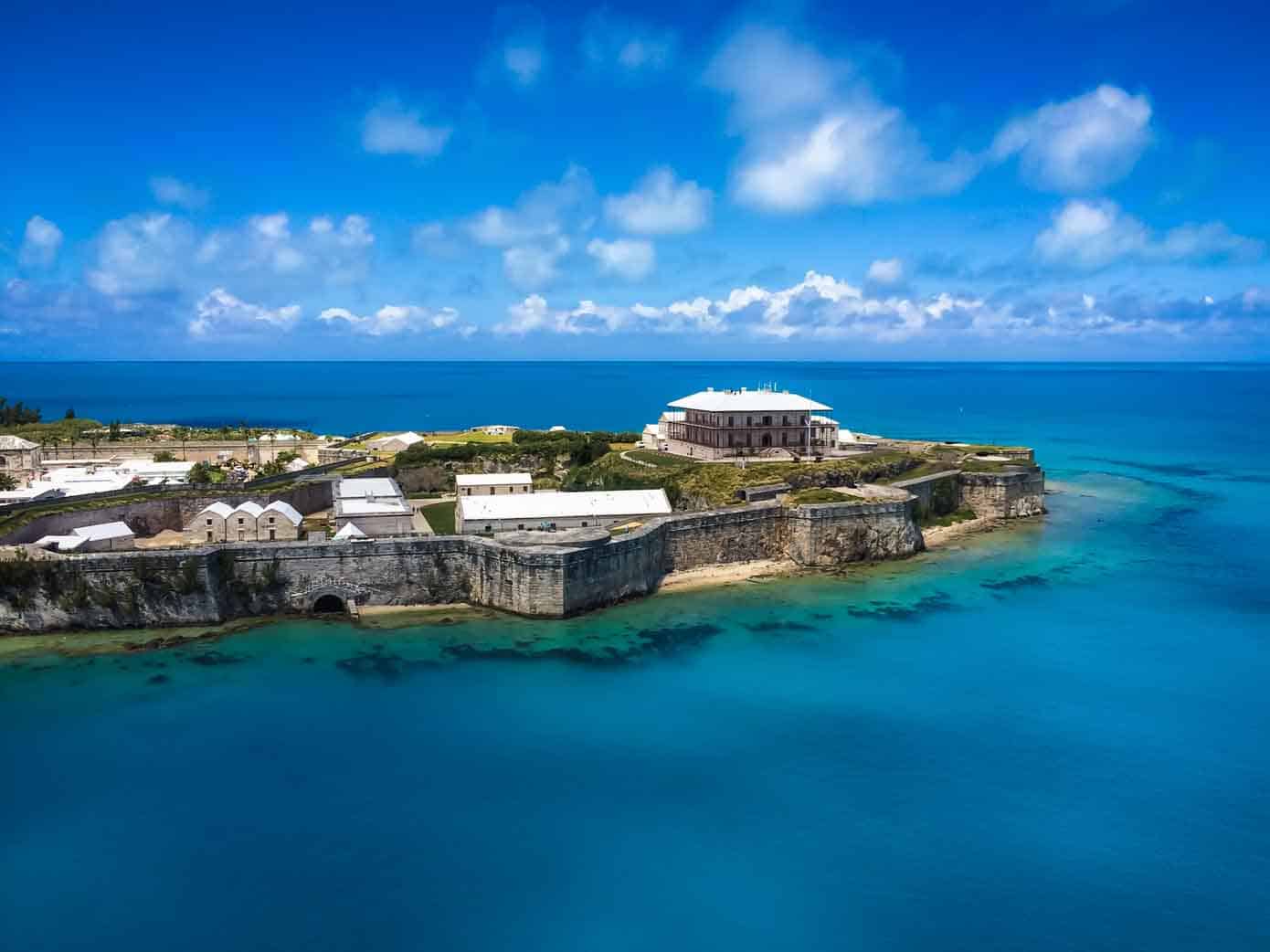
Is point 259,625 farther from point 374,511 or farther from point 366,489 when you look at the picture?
point 366,489

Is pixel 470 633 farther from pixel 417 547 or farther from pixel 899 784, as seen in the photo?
pixel 899 784

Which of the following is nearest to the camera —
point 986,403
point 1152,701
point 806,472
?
point 1152,701

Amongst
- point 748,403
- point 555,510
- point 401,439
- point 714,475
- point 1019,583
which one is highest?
point 748,403

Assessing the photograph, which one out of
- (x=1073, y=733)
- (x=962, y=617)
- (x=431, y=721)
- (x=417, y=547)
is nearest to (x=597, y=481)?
(x=417, y=547)

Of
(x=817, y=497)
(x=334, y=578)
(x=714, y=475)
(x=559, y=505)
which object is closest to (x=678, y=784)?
(x=334, y=578)

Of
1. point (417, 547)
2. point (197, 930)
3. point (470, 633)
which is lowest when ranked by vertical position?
point (197, 930)

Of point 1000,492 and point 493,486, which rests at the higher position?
point 493,486

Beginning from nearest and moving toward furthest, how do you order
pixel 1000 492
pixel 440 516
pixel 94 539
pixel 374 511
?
pixel 94 539 → pixel 374 511 → pixel 440 516 → pixel 1000 492

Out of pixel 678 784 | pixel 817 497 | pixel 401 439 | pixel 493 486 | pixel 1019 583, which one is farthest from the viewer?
pixel 401 439
